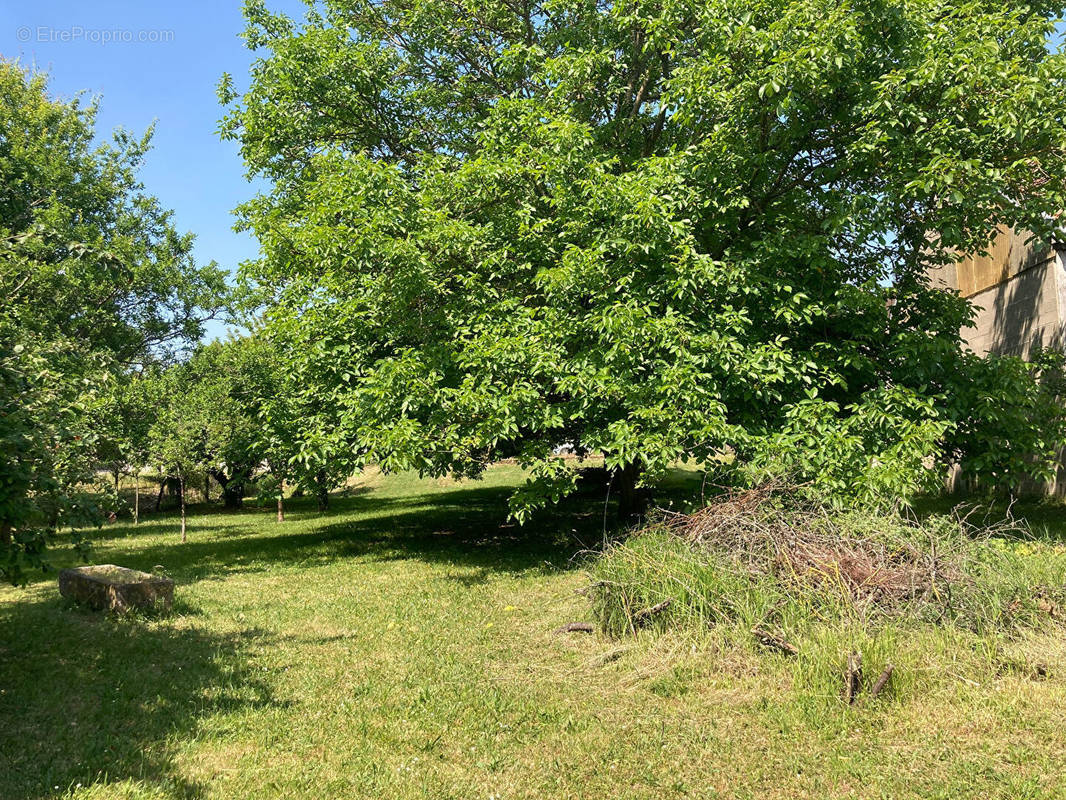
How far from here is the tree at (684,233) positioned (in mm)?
8172

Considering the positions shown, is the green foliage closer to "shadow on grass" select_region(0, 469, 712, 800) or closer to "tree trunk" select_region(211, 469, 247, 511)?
"shadow on grass" select_region(0, 469, 712, 800)

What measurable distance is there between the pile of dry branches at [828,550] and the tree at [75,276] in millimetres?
5451

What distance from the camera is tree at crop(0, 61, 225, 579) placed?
5.66 metres

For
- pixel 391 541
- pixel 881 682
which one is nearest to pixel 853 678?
pixel 881 682

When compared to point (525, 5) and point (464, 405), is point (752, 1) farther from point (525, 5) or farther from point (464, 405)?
point (464, 405)

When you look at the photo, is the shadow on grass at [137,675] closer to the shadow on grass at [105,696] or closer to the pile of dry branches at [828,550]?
the shadow on grass at [105,696]

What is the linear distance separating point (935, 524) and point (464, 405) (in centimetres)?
544

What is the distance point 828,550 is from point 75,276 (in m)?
16.7

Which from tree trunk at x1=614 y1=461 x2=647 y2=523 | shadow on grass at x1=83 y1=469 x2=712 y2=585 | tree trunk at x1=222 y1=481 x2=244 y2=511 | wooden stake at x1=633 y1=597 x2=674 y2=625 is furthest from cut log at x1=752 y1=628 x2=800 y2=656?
tree trunk at x1=222 y1=481 x2=244 y2=511

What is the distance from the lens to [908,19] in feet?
28.1

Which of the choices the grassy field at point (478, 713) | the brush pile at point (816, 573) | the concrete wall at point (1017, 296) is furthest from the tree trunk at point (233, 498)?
the concrete wall at point (1017, 296)

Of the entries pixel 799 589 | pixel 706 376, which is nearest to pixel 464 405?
pixel 706 376

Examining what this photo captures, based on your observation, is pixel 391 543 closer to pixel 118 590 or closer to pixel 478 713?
pixel 118 590

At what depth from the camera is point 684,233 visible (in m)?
8.62
